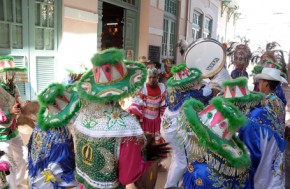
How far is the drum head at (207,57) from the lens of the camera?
4.12 metres

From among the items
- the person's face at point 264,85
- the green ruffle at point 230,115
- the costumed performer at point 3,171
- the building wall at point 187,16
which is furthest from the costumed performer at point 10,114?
the building wall at point 187,16

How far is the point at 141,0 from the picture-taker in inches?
363

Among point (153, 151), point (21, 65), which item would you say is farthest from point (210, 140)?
point (21, 65)

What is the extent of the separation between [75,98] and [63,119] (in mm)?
197

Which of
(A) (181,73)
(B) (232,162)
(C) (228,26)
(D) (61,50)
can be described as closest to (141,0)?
(D) (61,50)

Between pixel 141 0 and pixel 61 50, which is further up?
pixel 141 0

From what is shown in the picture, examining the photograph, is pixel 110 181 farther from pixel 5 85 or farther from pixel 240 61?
pixel 240 61

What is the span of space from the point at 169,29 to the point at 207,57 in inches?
309

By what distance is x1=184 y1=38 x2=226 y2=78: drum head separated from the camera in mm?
4121

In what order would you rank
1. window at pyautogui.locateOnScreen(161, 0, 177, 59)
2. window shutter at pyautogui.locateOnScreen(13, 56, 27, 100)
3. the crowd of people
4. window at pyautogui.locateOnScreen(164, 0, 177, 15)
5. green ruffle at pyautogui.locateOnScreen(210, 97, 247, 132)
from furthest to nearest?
1. window at pyautogui.locateOnScreen(161, 0, 177, 59)
2. window at pyautogui.locateOnScreen(164, 0, 177, 15)
3. window shutter at pyautogui.locateOnScreen(13, 56, 27, 100)
4. the crowd of people
5. green ruffle at pyautogui.locateOnScreen(210, 97, 247, 132)

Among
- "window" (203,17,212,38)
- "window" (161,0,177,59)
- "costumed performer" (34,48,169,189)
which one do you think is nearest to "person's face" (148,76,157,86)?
"costumed performer" (34,48,169,189)

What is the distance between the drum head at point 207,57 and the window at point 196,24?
1084cm

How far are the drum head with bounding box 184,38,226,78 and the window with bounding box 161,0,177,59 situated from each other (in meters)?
7.08

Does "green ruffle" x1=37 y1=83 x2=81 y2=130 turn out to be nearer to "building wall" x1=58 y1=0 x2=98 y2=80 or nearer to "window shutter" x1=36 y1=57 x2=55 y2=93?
"window shutter" x1=36 y1=57 x2=55 y2=93
